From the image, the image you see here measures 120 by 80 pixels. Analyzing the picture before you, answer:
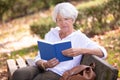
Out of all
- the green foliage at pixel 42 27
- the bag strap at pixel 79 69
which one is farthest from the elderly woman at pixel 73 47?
the green foliage at pixel 42 27

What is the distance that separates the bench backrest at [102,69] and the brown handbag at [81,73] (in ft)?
0.22

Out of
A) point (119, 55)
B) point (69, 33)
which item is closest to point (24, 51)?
point (119, 55)

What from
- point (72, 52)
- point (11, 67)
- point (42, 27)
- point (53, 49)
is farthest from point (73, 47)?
point (42, 27)

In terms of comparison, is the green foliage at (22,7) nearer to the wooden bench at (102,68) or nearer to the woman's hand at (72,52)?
the wooden bench at (102,68)

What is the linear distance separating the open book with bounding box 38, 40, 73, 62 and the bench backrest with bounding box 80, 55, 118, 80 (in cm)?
23

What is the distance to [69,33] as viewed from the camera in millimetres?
4984

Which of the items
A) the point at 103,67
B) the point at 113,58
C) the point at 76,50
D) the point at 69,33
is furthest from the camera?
the point at 113,58

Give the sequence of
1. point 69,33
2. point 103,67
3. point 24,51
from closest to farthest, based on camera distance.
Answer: point 103,67 → point 69,33 → point 24,51

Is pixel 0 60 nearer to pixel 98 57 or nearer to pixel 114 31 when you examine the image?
pixel 114 31

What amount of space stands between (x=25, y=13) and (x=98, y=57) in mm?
18997

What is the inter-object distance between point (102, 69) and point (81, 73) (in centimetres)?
25

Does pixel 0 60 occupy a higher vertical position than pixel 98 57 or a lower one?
lower

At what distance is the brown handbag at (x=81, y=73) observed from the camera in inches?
168

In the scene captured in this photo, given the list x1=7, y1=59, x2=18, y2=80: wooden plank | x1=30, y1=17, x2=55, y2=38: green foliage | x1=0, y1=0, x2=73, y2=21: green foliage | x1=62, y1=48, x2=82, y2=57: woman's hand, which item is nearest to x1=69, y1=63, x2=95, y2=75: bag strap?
x1=62, y1=48, x2=82, y2=57: woman's hand
